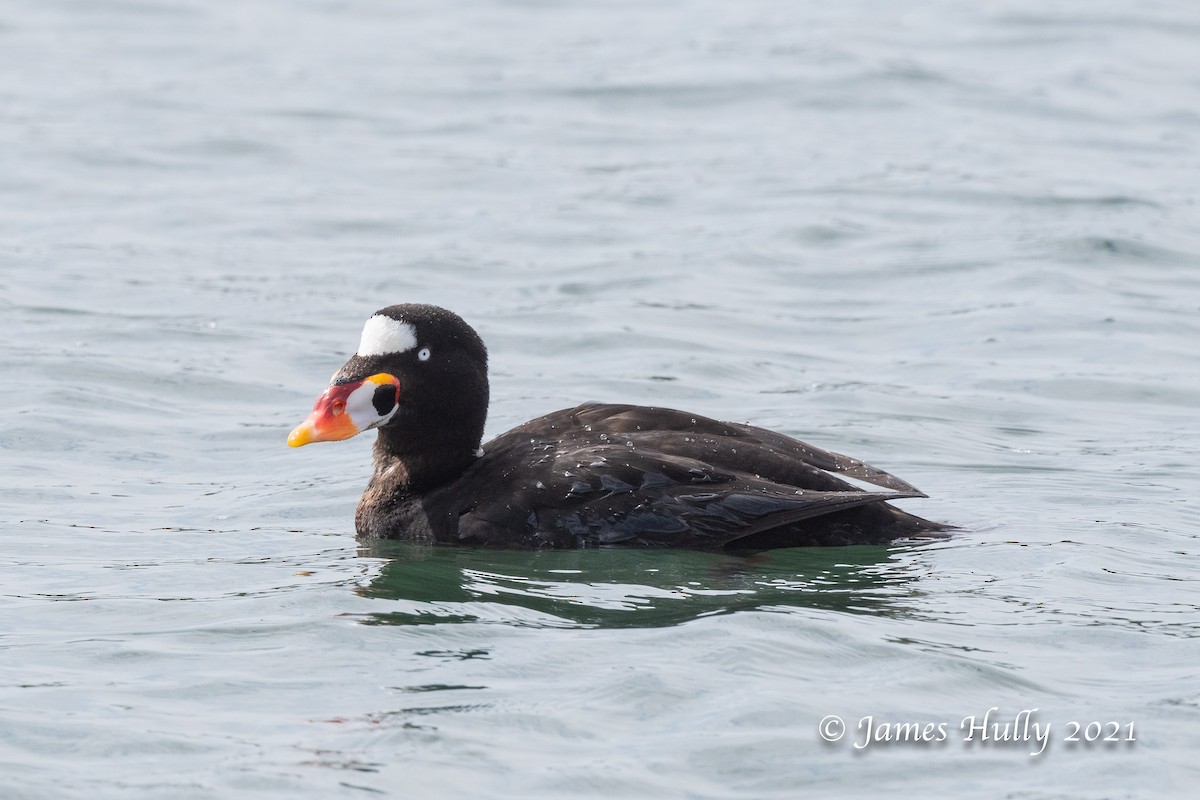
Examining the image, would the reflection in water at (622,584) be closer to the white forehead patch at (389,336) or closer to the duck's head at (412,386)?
the duck's head at (412,386)

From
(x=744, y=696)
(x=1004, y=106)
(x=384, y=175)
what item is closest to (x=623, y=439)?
(x=744, y=696)

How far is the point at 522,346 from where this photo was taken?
1223cm

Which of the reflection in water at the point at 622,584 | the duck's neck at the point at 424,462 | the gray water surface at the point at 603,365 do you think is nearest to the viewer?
the gray water surface at the point at 603,365

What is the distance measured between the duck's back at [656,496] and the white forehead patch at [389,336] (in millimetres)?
625

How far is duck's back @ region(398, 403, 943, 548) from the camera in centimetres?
736

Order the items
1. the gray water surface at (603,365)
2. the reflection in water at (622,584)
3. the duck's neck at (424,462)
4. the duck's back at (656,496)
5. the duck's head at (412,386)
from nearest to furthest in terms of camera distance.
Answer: the gray water surface at (603,365) → the reflection in water at (622,584) → the duck's back at (656,496) → the duck's head at (412,386) → the duck's neck at (424,462)

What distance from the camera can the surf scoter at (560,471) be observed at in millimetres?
7395

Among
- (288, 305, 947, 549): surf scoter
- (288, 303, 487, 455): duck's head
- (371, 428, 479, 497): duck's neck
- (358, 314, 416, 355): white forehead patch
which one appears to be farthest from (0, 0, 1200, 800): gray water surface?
(358, 314, 416, 355): white forehead patch

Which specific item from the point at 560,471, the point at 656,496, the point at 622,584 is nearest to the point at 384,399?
the point at 560,471

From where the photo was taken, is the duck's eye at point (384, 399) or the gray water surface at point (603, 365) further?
the duck's eye at point (384, 399)

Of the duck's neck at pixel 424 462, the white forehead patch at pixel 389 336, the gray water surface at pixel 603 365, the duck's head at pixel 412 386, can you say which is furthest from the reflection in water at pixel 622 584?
the white forehead patch at pixel 389 336

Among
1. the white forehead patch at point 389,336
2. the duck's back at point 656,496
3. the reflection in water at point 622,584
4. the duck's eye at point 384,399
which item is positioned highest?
the white forehead patch at point 389,336

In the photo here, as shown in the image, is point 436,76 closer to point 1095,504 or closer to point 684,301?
point 684,301

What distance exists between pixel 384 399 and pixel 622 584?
1.45 meters
